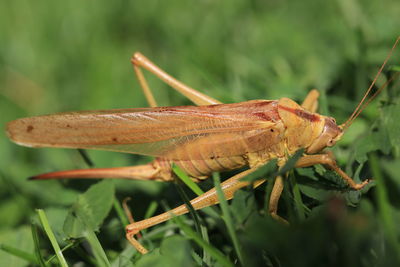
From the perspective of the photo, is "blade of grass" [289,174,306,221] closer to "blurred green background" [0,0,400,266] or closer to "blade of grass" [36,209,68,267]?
"blurred green background" [0,0,400,266]

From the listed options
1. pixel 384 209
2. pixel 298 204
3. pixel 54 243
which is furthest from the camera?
pixel 54 243

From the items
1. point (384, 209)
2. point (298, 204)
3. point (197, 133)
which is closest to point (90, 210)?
point (197, 133)

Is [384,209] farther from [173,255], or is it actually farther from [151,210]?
[151,210]

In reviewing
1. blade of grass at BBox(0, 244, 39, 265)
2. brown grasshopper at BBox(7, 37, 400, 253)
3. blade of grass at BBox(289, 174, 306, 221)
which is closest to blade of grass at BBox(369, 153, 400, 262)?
blade of grass at BBox(289, 174, 306, 221)

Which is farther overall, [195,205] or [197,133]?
[197,133]

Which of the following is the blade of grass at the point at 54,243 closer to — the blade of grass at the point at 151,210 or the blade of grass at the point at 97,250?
the blade of grass at the point at 97,250

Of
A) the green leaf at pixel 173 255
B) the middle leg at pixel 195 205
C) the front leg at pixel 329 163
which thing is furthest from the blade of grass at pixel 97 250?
the front leg at pixel 329 163
